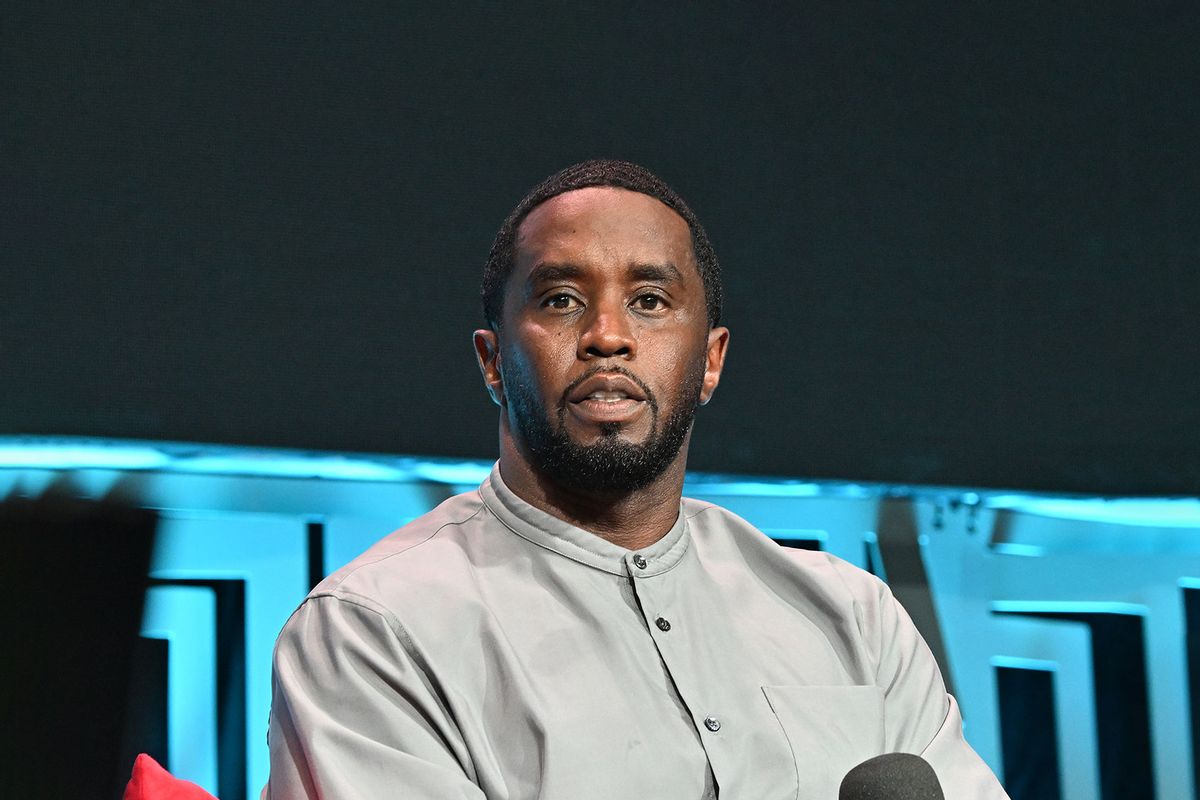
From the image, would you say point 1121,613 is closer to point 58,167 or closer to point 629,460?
point 629,460

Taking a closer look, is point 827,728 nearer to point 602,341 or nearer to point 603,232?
point 602,341

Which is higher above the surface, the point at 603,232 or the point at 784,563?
the point at 603,232

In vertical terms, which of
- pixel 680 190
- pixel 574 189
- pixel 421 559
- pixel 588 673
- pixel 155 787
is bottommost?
pixel 155 787

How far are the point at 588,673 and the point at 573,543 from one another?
192mm

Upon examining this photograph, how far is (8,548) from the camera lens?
93.7 inches

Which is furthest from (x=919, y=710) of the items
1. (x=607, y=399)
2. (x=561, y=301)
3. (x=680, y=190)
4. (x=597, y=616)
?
(x=680, y=190)

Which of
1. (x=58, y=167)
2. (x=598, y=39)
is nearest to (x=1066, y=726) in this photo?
(x=598, y=39)

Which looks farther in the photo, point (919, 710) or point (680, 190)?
point (680, 190)

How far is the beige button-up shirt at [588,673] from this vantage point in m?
1.56

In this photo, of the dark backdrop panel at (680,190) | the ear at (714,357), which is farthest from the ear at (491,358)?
the dark backdrop panel at (680,190)

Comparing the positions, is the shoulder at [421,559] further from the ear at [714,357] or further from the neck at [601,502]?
the ear at [714,357]

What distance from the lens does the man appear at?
1.58m

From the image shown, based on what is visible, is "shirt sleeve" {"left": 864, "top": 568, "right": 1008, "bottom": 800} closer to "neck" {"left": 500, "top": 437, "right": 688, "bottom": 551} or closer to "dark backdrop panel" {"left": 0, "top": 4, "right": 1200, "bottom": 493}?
"neck" {"left": 500, "top": 437, "right": 688, "bottom": 551}

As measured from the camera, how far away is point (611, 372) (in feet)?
5.80
